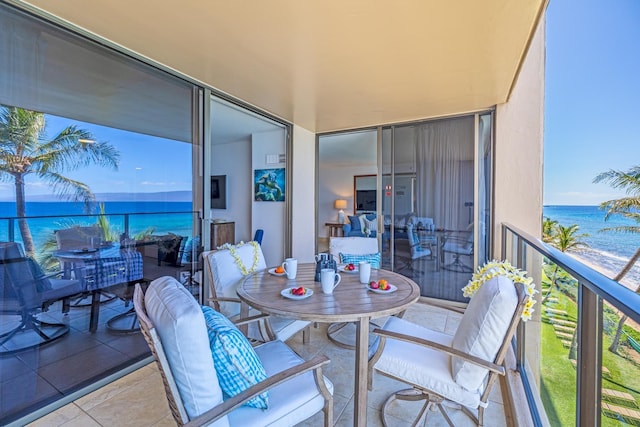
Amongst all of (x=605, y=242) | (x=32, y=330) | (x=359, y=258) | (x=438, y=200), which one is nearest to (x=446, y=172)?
(x=438, y=200)

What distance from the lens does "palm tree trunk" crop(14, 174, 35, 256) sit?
1689 mm

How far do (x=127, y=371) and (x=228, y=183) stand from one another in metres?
3.83

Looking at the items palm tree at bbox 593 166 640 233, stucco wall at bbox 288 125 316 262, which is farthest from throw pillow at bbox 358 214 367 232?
palm tree at bbox 593 166 640 233

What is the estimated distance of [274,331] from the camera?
1951 millimetres

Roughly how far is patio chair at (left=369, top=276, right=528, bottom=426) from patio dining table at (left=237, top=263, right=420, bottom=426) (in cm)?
12

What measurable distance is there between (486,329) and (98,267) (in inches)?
101

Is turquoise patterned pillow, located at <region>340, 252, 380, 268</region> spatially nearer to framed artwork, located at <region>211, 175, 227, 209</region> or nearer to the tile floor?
the tile floor

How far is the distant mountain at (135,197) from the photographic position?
1780 millimetres

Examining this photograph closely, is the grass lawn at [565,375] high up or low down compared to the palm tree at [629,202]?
down

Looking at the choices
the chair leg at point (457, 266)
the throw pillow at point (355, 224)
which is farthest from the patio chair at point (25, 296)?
the throw pillow at point (355, 224)

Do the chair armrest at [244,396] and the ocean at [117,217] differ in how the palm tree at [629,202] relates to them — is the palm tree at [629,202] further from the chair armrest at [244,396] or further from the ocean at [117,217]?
the chair armrest at [244,396]

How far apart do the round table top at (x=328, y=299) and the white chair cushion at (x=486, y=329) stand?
36 centimetres

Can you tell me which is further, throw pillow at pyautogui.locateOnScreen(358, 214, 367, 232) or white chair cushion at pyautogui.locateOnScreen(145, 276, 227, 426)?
throw pillow at pyautogui.locateOnScreen(358, 214, 367, 232)

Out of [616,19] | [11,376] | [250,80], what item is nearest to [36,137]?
[11,376]
